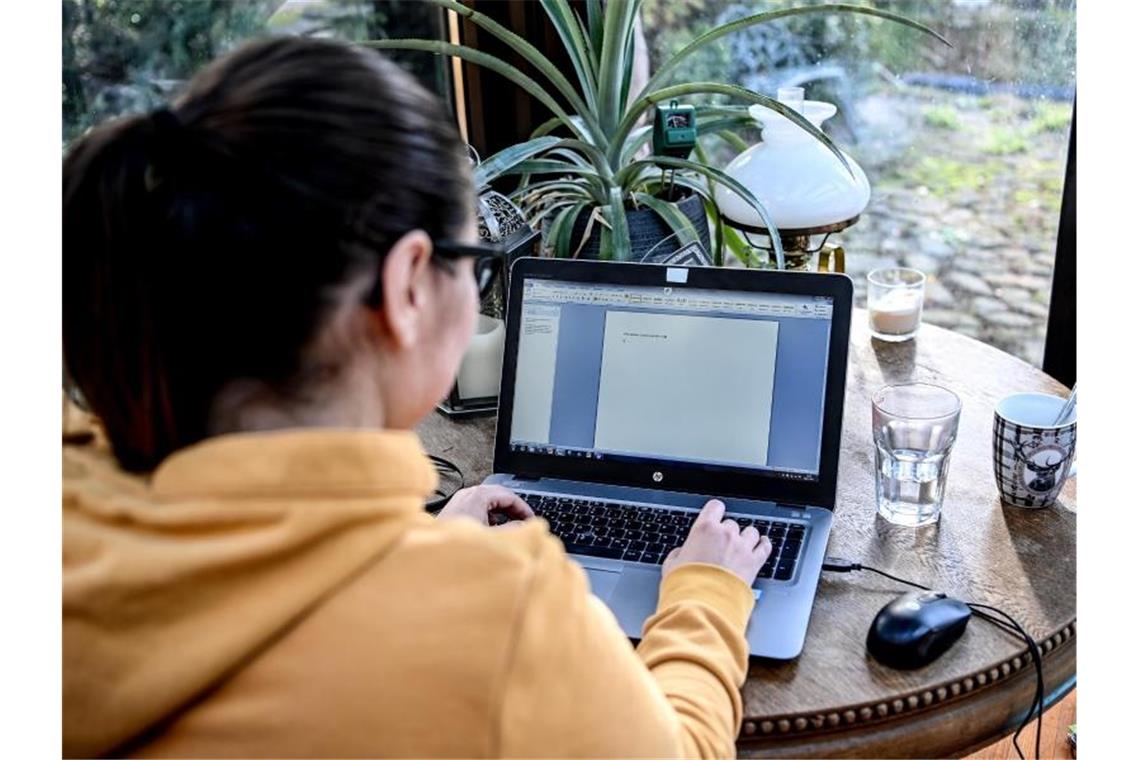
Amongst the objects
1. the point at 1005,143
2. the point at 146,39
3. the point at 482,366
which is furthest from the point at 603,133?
the point at 1005,143

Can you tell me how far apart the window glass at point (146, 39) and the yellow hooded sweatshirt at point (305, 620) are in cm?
110

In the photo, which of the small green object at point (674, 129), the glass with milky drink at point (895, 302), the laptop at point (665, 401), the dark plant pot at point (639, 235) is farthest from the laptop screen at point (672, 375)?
the glass with milky drink at point (895, 302)

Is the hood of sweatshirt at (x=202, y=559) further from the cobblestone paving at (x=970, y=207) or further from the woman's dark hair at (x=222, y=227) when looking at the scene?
the cobblestone paving at (x=970, y=207)

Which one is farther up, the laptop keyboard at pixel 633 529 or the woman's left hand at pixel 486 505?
the woman's left hand at pixel 486 505

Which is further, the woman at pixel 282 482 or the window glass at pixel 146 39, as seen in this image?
the window glass at pixel 146 39

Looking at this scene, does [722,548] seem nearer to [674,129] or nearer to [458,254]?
[458,254]

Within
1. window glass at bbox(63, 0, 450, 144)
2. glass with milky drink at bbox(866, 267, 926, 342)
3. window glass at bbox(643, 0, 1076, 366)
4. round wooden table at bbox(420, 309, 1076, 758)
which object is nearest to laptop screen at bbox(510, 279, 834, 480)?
round wooden table at bbox(420, 309, 1076, 758)

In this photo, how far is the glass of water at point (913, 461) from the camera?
1.18 meters

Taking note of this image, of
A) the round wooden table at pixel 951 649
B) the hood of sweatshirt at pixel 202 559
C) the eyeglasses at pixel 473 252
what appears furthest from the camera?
Answer: the round wooden table at pixel 951 649

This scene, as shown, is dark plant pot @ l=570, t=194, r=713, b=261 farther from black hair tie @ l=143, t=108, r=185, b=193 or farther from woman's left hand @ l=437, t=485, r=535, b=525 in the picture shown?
black hair tie @ l=143, t=108, r=185, b=193

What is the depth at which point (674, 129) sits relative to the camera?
1484mm

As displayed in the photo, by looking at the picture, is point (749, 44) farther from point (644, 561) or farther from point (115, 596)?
point (115, 596)
